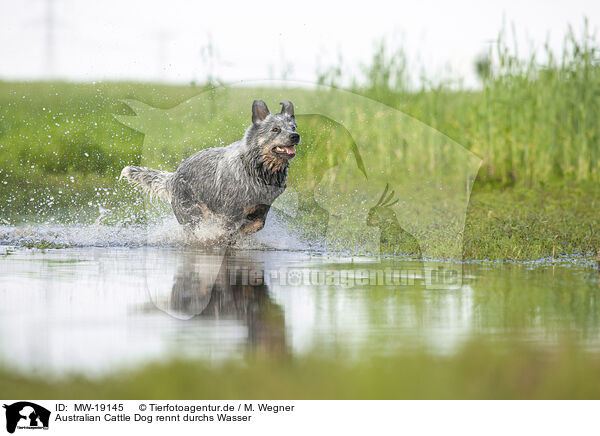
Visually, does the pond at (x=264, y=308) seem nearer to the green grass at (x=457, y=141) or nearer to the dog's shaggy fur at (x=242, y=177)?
the dog's shaggy fur at (x=242, y=177)

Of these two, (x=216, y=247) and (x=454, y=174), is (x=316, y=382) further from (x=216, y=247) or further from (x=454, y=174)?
(x=454, y=174)

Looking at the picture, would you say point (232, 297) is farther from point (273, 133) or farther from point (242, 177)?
point (242, 177)

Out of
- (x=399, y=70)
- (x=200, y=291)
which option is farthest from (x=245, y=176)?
(x=399, y=70)

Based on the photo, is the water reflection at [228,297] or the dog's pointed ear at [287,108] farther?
the dog's pointed ear at [287,108]

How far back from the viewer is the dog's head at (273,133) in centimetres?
952

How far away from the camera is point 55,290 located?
6.84 m

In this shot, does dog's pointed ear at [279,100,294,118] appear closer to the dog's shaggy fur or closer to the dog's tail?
the dog's shaggy fur

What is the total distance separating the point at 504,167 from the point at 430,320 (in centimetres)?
995

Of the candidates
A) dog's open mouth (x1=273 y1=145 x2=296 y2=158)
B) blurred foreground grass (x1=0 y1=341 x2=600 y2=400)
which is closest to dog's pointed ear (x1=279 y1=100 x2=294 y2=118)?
dog's open mouth (x1=273 y1=145 x2=296 y2=158)

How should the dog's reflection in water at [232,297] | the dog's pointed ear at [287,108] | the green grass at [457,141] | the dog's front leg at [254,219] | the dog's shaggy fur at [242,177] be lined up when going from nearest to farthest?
the dog's reflection in water at [232,297] < the dog's pointed ear at [287,108] < the dog's shaggy fur at [242,177] < the dog's front leg at [254,219] < the green grass at [457,141]

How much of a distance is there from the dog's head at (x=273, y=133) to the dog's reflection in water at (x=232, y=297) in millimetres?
1514
